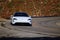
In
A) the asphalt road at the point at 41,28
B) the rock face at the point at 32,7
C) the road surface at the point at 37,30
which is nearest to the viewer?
the road surface at the point at 37,30

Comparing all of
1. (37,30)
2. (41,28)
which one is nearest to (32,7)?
(41,28)

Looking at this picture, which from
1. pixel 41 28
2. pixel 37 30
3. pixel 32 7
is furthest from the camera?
pixel 32 7

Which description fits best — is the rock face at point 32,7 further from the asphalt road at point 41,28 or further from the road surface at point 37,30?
the road surface at point 37,30

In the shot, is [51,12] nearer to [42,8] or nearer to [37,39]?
[42,8]

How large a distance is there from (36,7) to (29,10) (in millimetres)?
2553

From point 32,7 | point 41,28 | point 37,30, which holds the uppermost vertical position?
point 32,7

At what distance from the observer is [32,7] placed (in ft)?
182

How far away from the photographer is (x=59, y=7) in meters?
56.7

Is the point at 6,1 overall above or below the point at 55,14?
above

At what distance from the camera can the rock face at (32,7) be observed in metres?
54.1

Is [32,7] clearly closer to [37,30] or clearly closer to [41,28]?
[41,28]

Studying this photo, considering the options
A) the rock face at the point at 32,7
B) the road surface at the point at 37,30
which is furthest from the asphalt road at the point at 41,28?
the rock face at the point at 32,7

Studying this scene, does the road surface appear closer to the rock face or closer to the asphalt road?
the asphalt road

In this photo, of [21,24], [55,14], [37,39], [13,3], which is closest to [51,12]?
[55,14]
